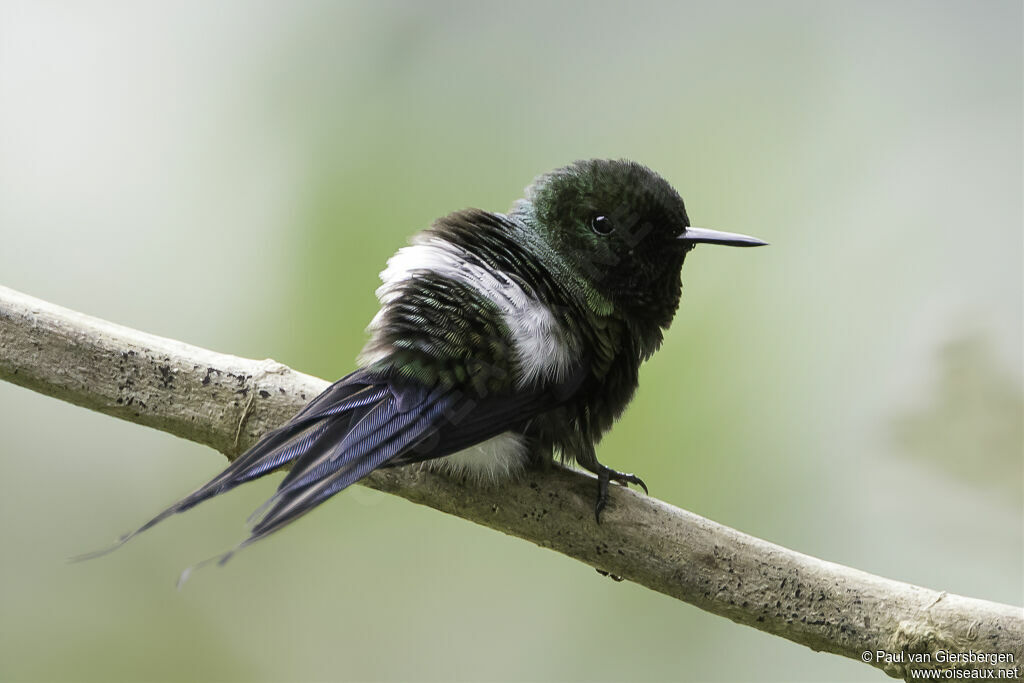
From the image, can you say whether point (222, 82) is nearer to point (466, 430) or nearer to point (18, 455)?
point (18, 455)

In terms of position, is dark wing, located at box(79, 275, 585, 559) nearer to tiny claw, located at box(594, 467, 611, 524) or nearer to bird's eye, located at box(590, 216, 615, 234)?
tiny claw, located at box(594, 467, 611, 524)

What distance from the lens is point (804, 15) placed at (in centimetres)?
286

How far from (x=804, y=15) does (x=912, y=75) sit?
37cm

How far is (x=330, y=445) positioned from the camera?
1370 mm

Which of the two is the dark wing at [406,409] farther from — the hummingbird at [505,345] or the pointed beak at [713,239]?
the pointed beak at [713,239]

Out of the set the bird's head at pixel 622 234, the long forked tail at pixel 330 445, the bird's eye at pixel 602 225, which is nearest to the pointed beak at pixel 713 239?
the bird's head at pixel 622 234

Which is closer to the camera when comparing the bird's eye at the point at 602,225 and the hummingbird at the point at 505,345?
the hummingbird at the point at 505,345

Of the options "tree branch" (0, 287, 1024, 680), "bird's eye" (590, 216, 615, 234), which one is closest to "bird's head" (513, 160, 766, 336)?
"bird's eye" (590, 216, 615, 234)

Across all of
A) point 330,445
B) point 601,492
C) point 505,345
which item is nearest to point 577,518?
point 601,492

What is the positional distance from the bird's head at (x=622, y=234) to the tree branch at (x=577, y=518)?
358 mm

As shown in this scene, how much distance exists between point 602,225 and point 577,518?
55 centimetres

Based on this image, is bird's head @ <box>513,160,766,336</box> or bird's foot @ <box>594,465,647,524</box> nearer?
bird's foot @ <box>594,465,647,524</box>

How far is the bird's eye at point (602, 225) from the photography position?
177cm

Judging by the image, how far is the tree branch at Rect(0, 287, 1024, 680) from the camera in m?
1.51
